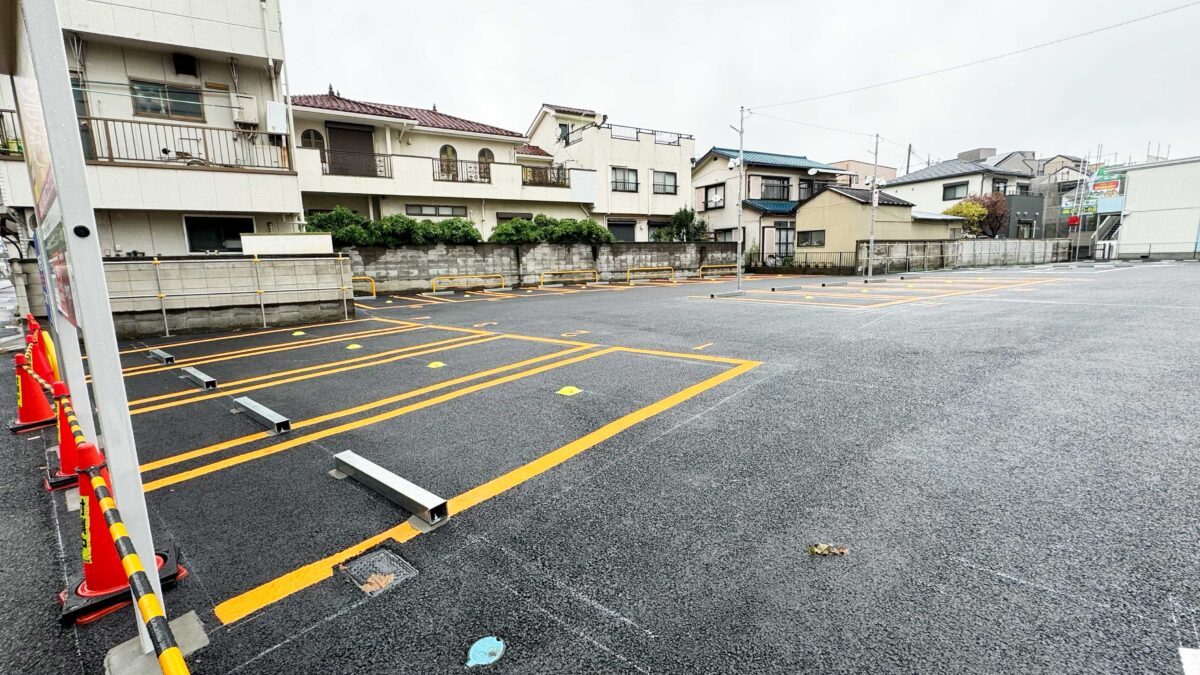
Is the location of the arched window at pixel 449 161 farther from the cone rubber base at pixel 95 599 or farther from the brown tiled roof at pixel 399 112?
the cone rubber base at pixel 95 599

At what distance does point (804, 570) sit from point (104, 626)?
293cm

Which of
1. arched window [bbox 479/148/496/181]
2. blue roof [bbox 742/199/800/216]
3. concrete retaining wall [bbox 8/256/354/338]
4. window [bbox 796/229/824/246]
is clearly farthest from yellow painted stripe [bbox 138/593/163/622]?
blue roof [bbox 742/199/800/216]

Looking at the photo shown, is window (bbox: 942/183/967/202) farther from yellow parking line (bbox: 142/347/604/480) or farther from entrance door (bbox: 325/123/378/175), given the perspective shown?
yellow parking line (bbox: 142/347/604/480)

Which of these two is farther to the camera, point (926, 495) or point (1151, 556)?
point (926, 495)

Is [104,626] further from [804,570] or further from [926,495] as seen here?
[926,495]

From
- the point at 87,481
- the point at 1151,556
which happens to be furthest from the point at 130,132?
the point at 1151,556

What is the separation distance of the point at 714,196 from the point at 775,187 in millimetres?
3776

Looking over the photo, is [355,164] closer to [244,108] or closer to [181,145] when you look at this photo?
[244,108]

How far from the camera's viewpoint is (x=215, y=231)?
1309 cm

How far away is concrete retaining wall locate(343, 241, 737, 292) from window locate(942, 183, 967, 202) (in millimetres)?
25523

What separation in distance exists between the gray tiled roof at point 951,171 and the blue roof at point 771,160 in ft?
46.1

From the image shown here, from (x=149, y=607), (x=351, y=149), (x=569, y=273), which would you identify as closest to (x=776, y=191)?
(x=569, y=273)

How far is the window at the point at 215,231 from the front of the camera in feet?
41.9

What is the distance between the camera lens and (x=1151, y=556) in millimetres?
2227
